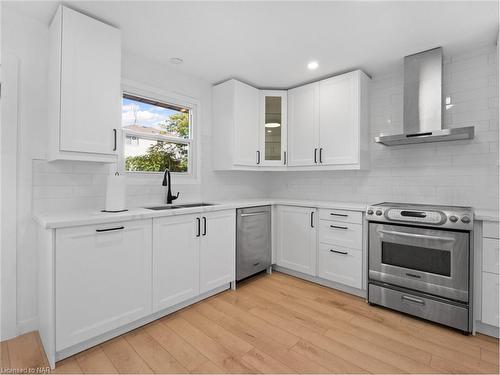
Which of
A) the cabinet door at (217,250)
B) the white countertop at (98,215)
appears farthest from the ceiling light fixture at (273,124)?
the cabinet door at (217,250)

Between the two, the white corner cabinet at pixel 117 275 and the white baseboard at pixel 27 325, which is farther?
the white baseboard at pixel 27 325

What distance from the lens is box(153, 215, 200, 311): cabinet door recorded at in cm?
224

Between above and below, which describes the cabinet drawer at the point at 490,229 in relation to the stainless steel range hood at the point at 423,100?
below

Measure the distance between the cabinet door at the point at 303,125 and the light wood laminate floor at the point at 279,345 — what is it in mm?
1769

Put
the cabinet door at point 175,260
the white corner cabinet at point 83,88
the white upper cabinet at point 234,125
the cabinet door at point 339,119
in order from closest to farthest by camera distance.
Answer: the white corner cabinet at point 83,88
the cabinet door at point 175,260
the cabinet door at point 339,119
the white upper cabinet at point 234,125

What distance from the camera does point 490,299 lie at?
205 centimetres

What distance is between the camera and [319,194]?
3662mm

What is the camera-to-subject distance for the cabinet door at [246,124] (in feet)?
10.8

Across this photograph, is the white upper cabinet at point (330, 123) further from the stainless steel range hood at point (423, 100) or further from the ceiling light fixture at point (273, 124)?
the stainless steel range hood at point (423, 100)

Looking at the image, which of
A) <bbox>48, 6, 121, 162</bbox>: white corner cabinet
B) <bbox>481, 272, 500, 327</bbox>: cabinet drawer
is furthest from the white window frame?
<bbox>481, 272, 500, 327</bbox>: cabinet drawer

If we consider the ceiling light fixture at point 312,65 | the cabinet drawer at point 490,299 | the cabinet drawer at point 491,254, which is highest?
the ceiling light fixture at point 312,65

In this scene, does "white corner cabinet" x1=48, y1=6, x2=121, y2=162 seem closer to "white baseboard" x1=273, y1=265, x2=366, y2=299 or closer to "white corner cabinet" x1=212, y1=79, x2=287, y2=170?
"white corner cabinet" x1=212, y1=79, x2=287, y2=170

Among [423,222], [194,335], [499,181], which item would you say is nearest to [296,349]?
[194,335]

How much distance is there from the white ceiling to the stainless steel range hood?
0.42ft
